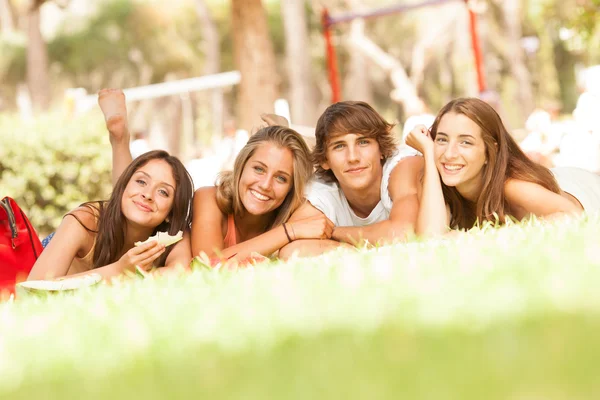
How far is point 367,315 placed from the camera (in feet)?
8.32

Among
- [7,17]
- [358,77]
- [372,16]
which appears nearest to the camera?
[372,16]

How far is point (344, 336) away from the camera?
91.7 inches

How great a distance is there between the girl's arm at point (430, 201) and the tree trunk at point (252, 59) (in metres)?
7.67

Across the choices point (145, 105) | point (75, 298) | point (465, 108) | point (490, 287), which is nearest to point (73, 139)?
point (465, 108)

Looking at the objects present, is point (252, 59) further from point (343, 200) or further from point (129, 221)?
point (129, 221)

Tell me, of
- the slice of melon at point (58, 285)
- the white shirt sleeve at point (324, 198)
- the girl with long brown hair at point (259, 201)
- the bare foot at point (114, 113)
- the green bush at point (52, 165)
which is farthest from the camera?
the green bush at point (52, 165)

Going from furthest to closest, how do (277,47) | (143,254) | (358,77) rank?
(277,47) < (358,77) < (143,254)

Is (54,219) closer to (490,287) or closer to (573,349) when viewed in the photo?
(490,287)

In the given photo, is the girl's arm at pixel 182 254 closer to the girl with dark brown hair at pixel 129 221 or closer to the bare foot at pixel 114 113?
the girl with dark brown hair at pixel 129 221

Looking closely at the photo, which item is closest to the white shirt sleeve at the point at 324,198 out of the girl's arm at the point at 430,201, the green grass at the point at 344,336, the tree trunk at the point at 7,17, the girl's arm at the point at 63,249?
the girl's arm at the point at 430,201

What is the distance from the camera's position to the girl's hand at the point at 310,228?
609cm

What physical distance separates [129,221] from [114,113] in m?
1.53

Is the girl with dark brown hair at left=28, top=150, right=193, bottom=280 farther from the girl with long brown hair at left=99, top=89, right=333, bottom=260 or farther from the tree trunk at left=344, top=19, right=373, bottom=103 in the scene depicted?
the tree trunk at left=344, top=19, right=373, bottom=103

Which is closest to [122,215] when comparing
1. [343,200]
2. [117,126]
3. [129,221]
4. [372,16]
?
[129,221]
